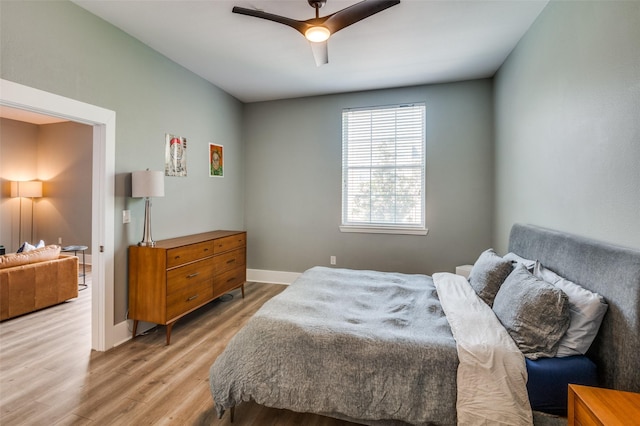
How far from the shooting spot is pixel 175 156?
135 inches

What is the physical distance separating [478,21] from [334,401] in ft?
10.3

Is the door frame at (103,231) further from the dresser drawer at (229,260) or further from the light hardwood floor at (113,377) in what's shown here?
the dresser drawer at (229,260)

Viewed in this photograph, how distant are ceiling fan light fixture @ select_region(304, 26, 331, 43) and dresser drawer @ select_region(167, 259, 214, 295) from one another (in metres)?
2.34

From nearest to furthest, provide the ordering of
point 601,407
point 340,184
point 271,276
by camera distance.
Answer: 1. point 601,407
2. point 340,184
3. point 271,276

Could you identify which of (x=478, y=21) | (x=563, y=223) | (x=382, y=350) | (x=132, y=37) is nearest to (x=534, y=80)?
(x=478, y=21)

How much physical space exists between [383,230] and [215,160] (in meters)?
2.59

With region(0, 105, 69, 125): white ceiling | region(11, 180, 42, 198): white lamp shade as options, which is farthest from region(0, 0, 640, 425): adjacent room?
region(11, 180, 42, 198): white lamp shade

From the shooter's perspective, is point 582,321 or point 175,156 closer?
point 582,321

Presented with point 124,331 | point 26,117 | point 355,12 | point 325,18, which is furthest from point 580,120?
point 26,117

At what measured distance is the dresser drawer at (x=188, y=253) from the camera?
2.75 m

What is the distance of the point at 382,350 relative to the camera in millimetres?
1583

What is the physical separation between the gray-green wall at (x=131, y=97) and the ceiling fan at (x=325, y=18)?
1.39 meters

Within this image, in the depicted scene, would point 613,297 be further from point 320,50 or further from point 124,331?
point 124,331

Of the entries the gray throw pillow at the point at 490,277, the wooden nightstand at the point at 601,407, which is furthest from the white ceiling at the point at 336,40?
the wooden nightstand at the point at 601,407
